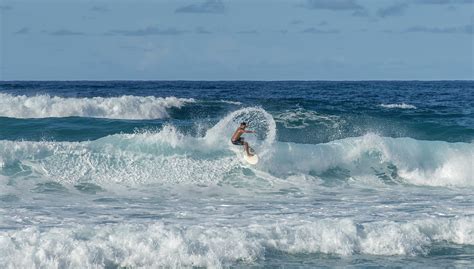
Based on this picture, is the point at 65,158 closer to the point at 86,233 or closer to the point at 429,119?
the point at 86,233

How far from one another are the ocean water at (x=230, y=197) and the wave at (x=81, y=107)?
65cm

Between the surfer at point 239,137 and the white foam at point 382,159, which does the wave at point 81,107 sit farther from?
the surfer at point 239,137

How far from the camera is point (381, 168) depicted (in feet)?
72.2

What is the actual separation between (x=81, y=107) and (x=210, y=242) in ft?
78.3

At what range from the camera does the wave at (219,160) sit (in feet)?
64.8

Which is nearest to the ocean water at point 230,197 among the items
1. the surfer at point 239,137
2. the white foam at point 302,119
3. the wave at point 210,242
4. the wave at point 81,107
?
the wave at point 210,242

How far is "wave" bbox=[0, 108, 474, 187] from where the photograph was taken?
19750mm

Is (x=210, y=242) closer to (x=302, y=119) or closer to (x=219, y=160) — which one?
(x=219, y=160)

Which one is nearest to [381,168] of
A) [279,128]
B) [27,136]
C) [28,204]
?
[279,128]

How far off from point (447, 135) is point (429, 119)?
5.03 m

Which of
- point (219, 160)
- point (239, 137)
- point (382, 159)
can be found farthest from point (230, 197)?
point (382, 159)

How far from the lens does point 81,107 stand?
34.6m

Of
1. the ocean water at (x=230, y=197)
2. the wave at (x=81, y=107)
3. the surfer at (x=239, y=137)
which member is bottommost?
the ocean water at (x=230, y=197)

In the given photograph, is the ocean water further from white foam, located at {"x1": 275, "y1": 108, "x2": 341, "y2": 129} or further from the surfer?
the surfer
